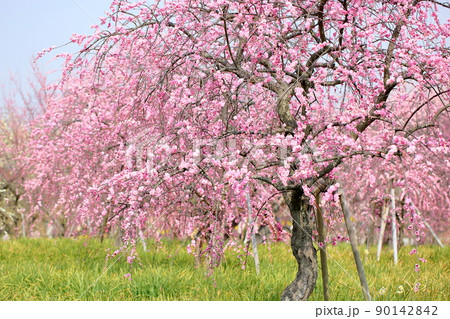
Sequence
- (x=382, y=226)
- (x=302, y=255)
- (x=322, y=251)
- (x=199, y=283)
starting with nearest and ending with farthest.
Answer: (x=322, y=251)
(x=302, y=255)
(x=199, y=283)
(x=382, y=226)

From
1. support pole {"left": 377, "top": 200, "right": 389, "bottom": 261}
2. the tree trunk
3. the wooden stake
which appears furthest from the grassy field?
support pole {"left": 377, "top": 200, "right": 389, "bottom": 261}

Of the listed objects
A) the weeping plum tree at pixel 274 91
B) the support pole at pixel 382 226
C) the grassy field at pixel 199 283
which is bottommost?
the grassy field at pixel 199 283

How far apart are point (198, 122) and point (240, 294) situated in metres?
2.22

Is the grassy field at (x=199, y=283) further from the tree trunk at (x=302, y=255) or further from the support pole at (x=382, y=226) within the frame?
the support pole at (x=382, y=226)

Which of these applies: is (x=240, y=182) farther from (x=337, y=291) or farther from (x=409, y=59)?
(x=337, y=291)

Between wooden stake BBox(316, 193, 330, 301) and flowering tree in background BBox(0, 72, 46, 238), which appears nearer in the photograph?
wooden stake BBox(316, 193, 330, 301)

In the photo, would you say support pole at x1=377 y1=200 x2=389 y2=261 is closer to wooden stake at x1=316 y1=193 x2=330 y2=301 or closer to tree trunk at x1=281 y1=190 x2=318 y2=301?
tree trunk at x1=281 y1=190 x2=318 y2=301

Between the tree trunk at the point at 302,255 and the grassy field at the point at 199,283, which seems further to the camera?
the grassy field at the point at 199,283

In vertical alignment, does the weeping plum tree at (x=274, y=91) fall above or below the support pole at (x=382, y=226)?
above

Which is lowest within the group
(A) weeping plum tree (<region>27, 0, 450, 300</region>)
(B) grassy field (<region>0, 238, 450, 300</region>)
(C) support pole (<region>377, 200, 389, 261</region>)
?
(B) grassy field (<region>0, 238, 450, 300</region>)

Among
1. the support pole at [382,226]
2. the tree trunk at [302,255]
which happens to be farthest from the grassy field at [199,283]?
the support pole at [382,226]

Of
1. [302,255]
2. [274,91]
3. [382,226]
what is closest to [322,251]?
[302,255]

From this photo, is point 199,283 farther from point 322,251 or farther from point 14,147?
point 14,147

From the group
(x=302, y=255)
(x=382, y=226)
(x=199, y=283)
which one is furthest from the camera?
(x=382, y=226)
